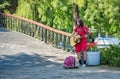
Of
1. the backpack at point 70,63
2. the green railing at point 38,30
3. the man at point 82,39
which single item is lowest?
the backpack at point 70,63

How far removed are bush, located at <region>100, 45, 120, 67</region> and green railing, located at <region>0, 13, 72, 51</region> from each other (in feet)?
11.2

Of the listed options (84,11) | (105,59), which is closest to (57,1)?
(84,11)

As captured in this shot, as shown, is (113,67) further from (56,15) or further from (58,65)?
(56,15)

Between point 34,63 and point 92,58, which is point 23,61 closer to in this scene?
point 34,63

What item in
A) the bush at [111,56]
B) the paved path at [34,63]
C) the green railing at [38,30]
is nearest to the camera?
the paved path at [34,63]

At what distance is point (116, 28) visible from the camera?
A: 21516 mm

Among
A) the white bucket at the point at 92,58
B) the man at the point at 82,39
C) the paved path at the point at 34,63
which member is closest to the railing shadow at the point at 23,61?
the paved path at the point at 34,63

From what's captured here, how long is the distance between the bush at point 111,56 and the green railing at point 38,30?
3415 mm

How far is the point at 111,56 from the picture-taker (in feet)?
44.5

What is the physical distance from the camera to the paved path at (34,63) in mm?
11438

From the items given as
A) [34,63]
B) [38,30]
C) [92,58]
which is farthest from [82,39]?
[38,30]

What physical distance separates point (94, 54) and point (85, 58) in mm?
462

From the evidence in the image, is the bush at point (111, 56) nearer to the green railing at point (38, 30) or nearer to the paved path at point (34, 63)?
the paved path at point (34, 63)

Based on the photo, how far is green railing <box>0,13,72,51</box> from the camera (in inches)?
696
